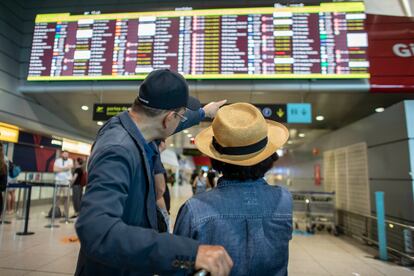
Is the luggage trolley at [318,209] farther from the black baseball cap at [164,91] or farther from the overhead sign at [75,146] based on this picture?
the overhead sign at [75,146]

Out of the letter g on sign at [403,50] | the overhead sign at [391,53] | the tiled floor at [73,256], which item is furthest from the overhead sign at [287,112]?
the tiled floor at [73,256]

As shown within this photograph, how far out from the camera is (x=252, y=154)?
3.59 ft

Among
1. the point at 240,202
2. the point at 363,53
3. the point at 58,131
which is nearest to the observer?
the point at 240,202

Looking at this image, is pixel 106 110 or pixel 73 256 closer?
pixel 73 256

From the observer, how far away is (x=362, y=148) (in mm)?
6180

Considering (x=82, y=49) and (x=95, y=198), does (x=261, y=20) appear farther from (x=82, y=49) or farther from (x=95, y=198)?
(x=95, y=198)

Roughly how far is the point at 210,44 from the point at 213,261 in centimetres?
505

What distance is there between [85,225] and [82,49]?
5695mm

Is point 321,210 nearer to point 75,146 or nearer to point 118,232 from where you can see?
point 118,232

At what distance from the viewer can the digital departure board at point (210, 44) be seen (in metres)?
5.10

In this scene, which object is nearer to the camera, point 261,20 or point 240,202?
point 240,202

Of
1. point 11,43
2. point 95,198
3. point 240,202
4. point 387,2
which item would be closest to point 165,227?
point 240,202

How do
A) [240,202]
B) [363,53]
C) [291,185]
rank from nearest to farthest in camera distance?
[240,202]
[363,53]
[291,185]

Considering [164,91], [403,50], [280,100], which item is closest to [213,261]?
[164,91]
